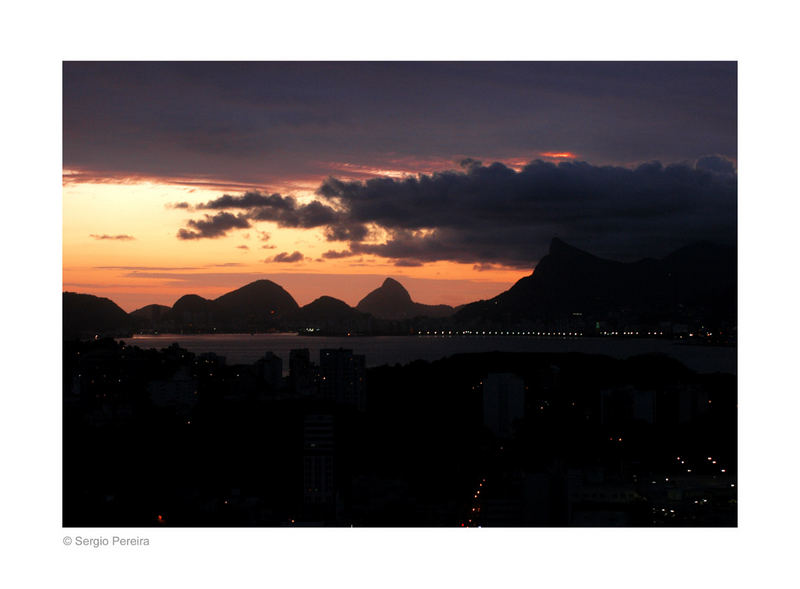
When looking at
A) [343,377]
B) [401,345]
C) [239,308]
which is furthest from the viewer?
[239,308]

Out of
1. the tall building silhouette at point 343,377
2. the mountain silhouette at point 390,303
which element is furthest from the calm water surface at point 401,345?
the mountain silhouette at point 390,303

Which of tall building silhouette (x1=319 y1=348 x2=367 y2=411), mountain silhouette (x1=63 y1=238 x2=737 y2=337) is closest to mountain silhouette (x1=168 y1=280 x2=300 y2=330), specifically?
mountain silhouette (x1=63 y1=238 x2=737 y2=337)

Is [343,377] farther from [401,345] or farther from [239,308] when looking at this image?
[239,308]

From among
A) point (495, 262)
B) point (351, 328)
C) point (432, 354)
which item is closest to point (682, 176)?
point (495, 262)

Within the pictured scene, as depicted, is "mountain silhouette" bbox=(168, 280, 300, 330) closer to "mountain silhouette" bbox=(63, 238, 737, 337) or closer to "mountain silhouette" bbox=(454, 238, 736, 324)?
"mountain silhouette" bbox=(63, 238, 737, 337)

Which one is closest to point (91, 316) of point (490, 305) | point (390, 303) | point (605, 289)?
point (390, 303)
